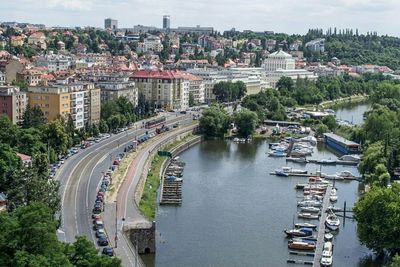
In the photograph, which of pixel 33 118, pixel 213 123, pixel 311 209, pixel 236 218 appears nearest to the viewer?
pixel 236 218

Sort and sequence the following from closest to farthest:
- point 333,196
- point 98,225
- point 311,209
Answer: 1. point 98,225
2. point 311,209
3. point 333,196

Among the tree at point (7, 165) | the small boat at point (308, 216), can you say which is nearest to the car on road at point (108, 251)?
the tree at point (7, 165)

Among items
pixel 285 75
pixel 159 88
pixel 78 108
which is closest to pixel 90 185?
pixel 78 108

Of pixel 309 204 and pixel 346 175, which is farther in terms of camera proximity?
pixel 346 175

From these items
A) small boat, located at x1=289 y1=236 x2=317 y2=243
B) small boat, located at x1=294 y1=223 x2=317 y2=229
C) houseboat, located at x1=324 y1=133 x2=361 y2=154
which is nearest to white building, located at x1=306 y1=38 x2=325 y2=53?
houseboat, located at x1=324 y1=133 x2=361 y2=154

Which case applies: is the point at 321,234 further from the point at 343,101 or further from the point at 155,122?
the point at 343,101

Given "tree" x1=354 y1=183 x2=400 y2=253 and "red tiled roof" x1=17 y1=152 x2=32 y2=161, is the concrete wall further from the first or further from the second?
"red tiled roof" x1=17 y1=152 x2=32 y2=161
